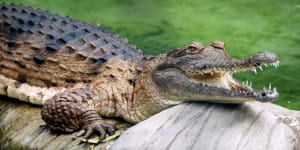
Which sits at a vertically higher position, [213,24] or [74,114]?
[213,24]

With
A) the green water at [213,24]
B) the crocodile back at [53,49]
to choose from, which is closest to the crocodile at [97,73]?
the crocodile back at [53,49]

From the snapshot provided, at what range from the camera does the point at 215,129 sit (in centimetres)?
372

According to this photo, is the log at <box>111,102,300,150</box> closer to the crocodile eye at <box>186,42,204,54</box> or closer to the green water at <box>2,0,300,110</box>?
the crocodile eye at <box>186,42,204,54</box>

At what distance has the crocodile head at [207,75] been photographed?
3701 millimetres

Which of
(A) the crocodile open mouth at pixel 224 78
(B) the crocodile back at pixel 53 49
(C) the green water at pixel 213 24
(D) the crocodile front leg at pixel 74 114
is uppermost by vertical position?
(C) the green water at pixel 213 24

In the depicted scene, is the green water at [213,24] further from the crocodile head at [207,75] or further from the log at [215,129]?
the log at [215,129]

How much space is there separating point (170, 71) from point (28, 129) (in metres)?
0.96

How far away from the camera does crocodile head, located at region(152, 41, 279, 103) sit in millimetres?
3701

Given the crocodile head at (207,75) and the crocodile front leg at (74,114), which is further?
the crocodile front leg at (74,114)

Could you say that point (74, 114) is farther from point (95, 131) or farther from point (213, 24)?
point (213, 24)

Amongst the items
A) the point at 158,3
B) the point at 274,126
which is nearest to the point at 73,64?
the point at 274,126

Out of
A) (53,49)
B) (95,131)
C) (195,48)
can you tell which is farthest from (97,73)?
(195,48)

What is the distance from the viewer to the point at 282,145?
3.53 metres

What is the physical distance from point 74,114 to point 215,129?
3.19 feet
